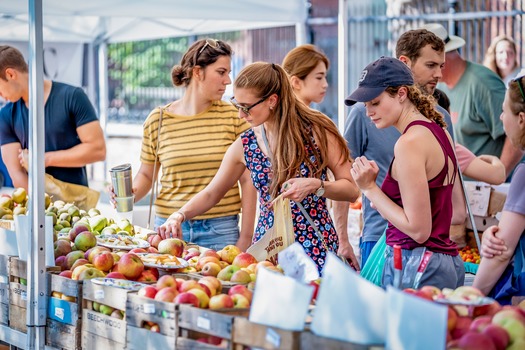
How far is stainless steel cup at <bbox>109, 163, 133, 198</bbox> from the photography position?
4.39 metres

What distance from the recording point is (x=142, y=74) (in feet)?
76.3

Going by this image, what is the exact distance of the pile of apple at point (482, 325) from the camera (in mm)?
2279

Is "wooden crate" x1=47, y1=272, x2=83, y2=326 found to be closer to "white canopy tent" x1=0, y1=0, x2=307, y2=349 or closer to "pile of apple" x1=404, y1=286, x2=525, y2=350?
"white canopy tent" x1=0, y1=0, x2=307, y2=349

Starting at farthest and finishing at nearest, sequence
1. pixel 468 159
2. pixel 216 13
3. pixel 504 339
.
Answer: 1. pixel 216 13
2. pixel 468 159
3. pixel 504 339

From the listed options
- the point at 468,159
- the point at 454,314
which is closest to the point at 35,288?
the point at 454,314

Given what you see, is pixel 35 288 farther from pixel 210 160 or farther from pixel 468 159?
pixel 468 159

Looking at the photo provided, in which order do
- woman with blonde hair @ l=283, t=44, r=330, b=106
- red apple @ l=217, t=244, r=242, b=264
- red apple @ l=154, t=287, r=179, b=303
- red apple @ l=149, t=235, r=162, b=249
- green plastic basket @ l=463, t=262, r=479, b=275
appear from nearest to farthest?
→ red apple @ l=154, t=287, r=179, b=303
red apple @ l=217, t=244, r=242, b=264
red apple @ l=149, t=235, r=162, b=249
green plastic basket @ l=463, t=262, r=479, b=275
woman with blonde hair @ l=283, t=44, r=330, b=106

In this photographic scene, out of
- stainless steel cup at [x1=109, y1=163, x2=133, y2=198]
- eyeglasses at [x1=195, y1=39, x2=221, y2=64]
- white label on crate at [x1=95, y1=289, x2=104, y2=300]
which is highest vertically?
eyeglasses at [x1=195, y1=39, x2=221, y2=64]

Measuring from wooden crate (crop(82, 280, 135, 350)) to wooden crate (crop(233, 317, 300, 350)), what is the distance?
2.09 ft

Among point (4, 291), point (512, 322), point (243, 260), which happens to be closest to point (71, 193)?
point (4, 291)

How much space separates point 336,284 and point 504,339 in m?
0.45

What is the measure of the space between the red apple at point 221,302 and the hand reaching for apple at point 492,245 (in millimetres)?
940

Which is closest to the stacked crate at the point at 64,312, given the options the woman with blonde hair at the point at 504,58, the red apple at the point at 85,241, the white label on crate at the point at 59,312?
the white label on crate at the point at 59,312

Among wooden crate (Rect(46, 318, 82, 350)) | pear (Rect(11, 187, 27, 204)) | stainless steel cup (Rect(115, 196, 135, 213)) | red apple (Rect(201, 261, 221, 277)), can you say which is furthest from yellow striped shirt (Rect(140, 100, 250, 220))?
wooden crate (Rect(46, 318, 82, 350))
